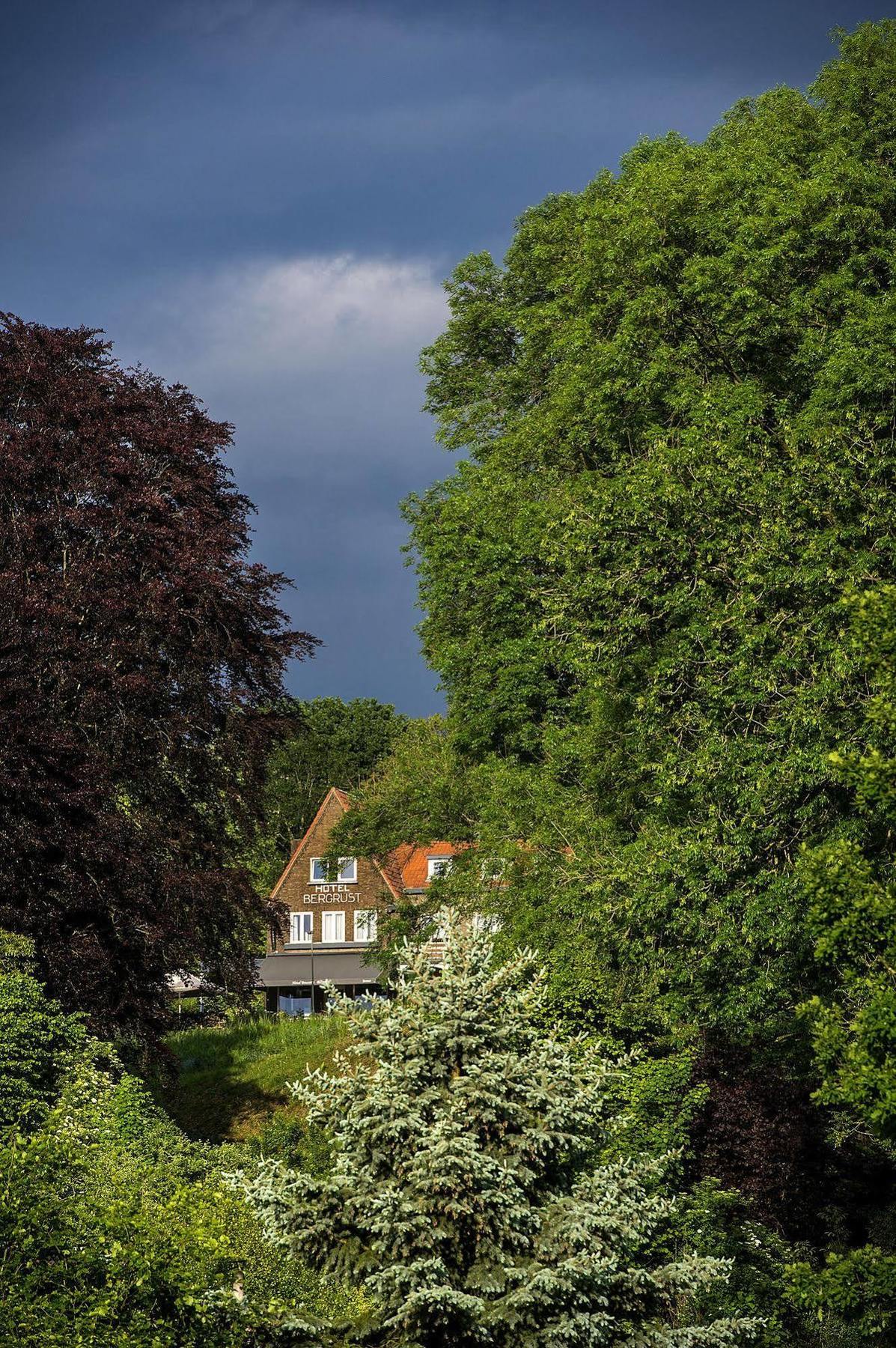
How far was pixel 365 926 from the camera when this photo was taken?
42.3 metres

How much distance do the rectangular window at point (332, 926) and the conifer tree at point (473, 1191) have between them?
136 ft

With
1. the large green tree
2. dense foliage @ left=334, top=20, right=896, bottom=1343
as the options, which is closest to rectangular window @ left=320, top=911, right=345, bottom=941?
the large green tree

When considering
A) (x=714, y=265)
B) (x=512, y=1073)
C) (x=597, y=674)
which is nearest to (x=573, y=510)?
(x=597, y=674)

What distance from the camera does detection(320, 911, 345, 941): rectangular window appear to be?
53.6 metres

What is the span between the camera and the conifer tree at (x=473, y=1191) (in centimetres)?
1102

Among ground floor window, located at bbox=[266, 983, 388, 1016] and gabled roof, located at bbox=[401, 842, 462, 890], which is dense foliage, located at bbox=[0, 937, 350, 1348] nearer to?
gabled roof, located at bbox=[401, 842, 462, 890]

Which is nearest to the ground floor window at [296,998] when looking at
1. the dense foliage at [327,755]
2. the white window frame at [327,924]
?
the white window frame at [327,924]

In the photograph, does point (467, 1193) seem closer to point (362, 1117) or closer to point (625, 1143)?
point (362, 1117)

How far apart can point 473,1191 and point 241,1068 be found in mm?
22113

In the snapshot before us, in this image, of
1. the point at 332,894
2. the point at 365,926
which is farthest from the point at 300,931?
the point at 365,926

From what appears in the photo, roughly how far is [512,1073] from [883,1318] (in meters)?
4.50

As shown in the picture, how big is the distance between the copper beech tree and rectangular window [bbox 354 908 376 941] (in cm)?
701

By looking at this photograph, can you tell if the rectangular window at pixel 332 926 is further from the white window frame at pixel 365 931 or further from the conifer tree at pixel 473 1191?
the conifer tree at pixel 473 1191

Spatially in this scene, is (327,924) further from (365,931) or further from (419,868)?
(419,868)
